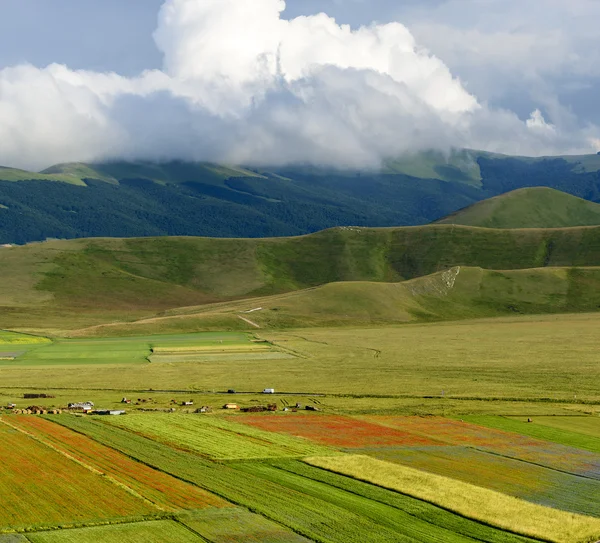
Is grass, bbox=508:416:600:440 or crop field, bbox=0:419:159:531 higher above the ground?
crop field, bbox=0:419:159:531

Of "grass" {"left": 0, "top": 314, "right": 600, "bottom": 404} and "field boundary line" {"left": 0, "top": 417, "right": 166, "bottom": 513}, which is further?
"grass" {"left": 0, "top": 314, "right": 600, "bottom": 404}

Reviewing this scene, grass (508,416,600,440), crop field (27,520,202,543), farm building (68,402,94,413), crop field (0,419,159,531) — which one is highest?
crop field (0,419,159,531)

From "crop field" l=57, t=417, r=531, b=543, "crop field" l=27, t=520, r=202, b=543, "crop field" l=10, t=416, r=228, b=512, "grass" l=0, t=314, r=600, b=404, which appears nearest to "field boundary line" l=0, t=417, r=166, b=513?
"crop field" l=10, t=416, r=228, b=512

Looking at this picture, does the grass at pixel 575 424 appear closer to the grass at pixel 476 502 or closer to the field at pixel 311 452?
the field at pixel 311 452

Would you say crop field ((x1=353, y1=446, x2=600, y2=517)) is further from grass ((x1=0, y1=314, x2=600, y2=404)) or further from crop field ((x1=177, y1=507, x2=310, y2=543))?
grass ((x1=0, y1=314, x2=600, y2=404))

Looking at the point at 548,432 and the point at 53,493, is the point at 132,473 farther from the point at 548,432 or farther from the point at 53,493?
the point at 548,432

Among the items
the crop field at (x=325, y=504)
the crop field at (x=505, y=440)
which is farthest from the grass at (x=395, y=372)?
the crop field at (x=325, y=504)
